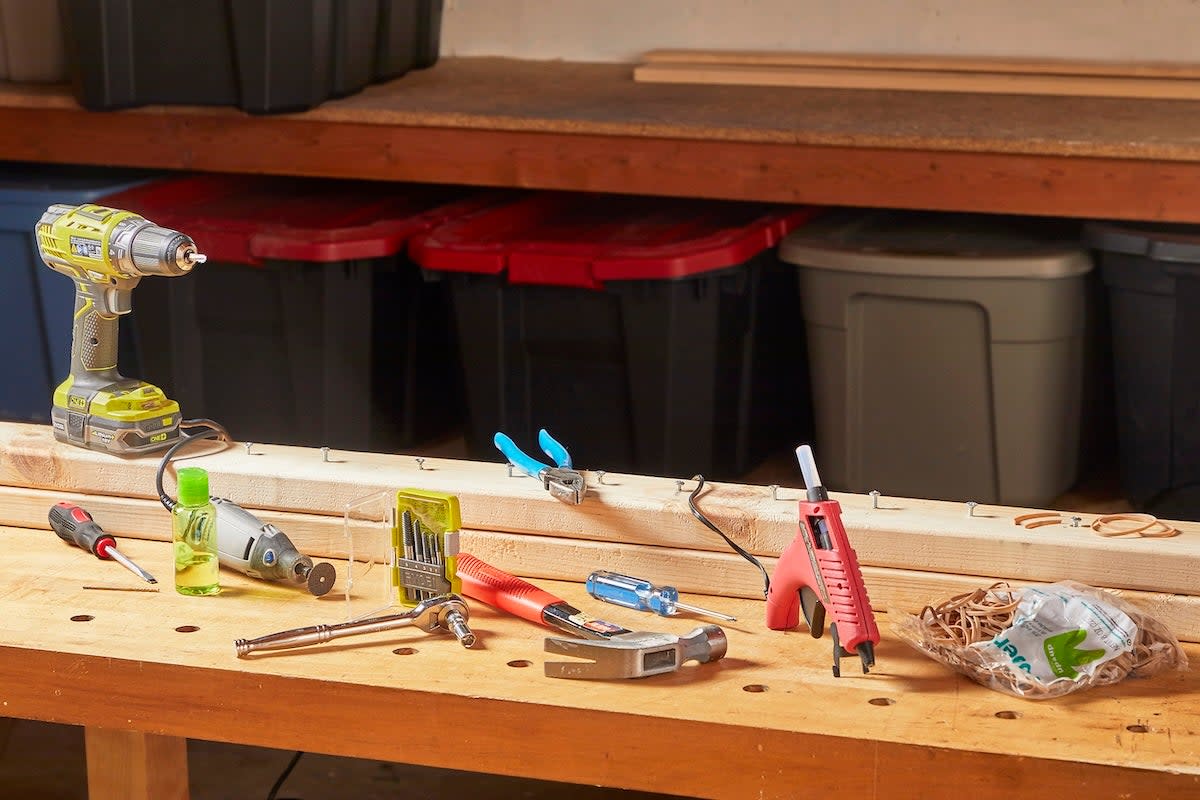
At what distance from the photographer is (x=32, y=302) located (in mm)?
2420

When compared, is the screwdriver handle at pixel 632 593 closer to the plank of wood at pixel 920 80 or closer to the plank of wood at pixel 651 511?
the plank of wood at pixel 651 511

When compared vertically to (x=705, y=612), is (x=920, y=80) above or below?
above

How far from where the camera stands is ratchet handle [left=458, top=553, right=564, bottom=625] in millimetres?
1173

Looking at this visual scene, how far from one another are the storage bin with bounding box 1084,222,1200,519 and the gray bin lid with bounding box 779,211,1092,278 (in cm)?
7

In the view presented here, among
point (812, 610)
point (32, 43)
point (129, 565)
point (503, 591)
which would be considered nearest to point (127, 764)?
point (129, 565)

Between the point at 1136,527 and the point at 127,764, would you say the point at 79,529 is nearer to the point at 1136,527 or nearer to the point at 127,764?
the point at 127,764

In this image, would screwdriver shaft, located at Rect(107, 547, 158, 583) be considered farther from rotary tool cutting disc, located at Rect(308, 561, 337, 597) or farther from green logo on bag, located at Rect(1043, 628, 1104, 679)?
green logo on bag, located at Rect(1043, 628, 1104, 679)

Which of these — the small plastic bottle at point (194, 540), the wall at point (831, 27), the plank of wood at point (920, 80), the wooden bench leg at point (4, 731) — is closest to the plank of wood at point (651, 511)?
the small plastic bottle at point (194, 540)

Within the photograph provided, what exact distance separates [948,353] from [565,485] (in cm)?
109

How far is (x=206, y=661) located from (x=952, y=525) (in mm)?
579

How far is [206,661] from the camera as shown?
1.08 m

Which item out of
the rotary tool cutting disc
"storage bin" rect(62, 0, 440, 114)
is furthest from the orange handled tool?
"storage bin" rect(62, 0, 440, 114)

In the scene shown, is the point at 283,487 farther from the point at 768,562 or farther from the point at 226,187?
the point at 226,187

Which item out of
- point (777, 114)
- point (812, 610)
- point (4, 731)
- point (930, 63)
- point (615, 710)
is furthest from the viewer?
point (930, 63)
